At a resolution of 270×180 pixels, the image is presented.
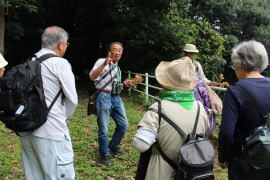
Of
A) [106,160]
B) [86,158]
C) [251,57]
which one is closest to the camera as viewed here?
[251,57]

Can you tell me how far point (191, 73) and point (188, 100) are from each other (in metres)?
0.22

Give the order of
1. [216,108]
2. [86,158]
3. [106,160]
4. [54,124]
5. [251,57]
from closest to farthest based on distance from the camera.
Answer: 1. [251,57]
2. [54,124]
3. [216,108]
4. [106,160]
5. [86,158]

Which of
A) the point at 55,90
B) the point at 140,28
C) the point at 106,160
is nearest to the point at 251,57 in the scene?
the point at 55,90

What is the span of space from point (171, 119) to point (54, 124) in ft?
3.78

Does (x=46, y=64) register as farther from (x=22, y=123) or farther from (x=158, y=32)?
(x=158, y=32)

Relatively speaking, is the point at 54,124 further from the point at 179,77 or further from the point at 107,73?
the point at 107,73

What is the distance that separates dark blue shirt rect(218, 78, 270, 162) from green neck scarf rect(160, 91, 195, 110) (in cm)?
29

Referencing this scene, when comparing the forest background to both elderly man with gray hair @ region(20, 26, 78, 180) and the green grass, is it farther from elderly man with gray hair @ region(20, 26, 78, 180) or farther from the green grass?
elderly man with gray hair @ region(20, 26, 78, 180)

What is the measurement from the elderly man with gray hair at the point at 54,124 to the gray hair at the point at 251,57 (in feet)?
5.06

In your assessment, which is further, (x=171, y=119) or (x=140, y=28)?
(x=140, y=28)

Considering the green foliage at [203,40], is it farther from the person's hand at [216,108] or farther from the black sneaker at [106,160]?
the person's hand at [216,108]

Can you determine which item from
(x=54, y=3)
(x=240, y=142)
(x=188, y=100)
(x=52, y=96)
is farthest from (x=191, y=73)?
(x=54, y=3)

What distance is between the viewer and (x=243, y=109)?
2.72m

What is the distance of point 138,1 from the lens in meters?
13.4
